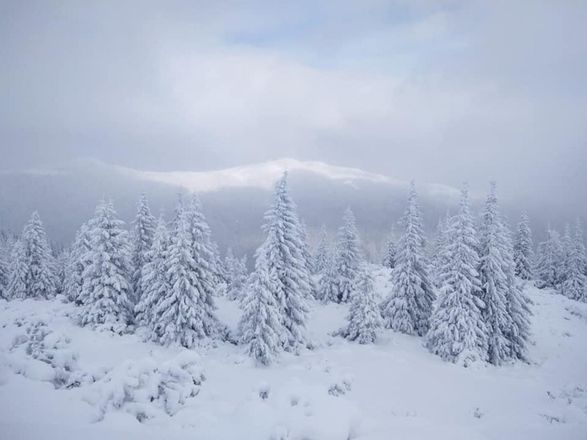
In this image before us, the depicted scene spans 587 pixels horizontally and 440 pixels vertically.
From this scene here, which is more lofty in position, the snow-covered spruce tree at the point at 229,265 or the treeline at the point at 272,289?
the treeline at the point at 272,289

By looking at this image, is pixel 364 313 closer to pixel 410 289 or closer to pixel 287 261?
pixel 410 289

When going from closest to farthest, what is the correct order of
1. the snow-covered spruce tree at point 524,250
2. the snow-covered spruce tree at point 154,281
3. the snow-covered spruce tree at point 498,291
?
the snow-covered spruce tree at point 154,281 → the snow-covered spruce tree at point 498,291 → the snow-covered spruce tree at point 524,250

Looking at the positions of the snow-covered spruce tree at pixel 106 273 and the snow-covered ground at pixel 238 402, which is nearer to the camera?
the snow-covered ground at pixel 238 402

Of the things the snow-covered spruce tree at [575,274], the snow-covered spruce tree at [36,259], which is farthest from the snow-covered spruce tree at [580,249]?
the snow-covered spruce tree at [36,259]

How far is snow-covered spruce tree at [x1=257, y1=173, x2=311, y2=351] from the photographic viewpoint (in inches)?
1105

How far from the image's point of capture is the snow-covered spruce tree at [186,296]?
89.1 feet

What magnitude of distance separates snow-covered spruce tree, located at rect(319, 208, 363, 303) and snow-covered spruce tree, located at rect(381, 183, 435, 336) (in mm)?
9056

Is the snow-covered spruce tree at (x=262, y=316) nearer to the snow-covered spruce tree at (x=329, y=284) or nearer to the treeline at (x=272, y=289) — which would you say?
the treeline at (x=272, y=289)

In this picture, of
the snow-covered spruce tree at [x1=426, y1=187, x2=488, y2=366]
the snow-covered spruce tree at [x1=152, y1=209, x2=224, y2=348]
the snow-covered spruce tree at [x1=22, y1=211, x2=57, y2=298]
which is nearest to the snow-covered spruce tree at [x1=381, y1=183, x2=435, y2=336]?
the snow-covered spruce tree at [x1=426, y1=187, x2=488, y2=366]

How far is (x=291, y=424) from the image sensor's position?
27.5 ft

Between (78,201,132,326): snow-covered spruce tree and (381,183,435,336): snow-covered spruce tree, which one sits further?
(381,183,435,336): snow-covered spruce tree

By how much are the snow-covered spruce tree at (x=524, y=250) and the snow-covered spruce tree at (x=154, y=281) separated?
5355 cm

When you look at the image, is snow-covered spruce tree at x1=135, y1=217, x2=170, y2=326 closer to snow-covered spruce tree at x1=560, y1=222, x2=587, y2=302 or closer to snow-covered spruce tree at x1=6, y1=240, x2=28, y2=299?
snow-covered spruce tree at x1=6, y1=240, x2=28, y2=299

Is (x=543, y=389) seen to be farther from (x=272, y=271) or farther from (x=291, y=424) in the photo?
(x=291, y=424)
